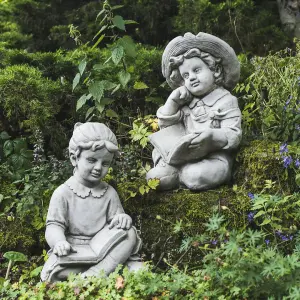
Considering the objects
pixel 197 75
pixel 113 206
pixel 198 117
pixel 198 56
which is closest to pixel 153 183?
pixel 113 206

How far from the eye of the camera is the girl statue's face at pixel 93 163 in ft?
16.6

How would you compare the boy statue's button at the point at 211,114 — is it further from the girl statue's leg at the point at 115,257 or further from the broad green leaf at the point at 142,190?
the girl statue's leg at the point at 115,257

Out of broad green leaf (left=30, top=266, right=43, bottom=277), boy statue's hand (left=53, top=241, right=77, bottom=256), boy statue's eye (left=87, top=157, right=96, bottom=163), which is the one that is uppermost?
boy statue's eye (left=87, top=157, right=96, bottom=163)

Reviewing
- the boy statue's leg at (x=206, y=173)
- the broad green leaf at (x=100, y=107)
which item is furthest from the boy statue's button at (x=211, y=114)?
the broad green leaf at (x=100, y=107)

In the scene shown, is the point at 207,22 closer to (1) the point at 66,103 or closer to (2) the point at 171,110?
(1) the point at 66,103

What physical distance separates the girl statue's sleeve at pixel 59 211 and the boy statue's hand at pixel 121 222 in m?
0.32

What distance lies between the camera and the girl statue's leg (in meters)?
4.89

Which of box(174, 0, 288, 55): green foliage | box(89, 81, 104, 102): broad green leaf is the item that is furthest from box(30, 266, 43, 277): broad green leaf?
box(174, 0, 288, 55): green foliage

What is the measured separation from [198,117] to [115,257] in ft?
4.83

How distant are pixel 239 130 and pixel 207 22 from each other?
10.9ft

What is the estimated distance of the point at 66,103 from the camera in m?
7.69

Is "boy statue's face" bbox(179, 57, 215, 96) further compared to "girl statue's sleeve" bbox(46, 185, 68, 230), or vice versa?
"boy statue's face" bbox(179, 57, 215, 96)

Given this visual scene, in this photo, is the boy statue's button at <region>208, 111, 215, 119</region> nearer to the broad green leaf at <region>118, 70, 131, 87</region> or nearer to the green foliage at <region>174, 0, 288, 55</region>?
the broad green leaf at <region>118, 70, 131, 87</region>

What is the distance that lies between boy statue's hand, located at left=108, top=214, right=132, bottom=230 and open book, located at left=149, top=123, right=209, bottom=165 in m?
0.79
